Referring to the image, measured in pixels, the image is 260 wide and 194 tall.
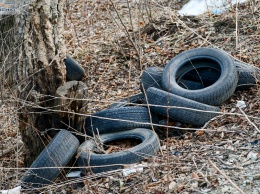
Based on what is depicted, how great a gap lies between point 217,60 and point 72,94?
1.95 m

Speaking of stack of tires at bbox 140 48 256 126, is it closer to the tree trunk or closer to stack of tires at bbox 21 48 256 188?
stack of tires at bbox 21 48 256 188

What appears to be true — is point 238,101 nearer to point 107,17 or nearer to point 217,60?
point 217,60

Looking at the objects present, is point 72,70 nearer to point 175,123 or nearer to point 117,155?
point 175,123

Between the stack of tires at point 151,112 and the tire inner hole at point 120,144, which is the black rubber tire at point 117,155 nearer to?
the stack of tires at point 151,112

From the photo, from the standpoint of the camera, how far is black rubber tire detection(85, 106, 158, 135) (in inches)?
241

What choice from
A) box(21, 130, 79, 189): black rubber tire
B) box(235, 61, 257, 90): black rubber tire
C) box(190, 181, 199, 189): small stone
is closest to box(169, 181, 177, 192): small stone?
box(190, 181, 199, 189): small stone

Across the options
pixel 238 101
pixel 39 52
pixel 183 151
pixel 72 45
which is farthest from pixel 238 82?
pixel 72 45

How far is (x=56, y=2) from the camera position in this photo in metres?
5.91

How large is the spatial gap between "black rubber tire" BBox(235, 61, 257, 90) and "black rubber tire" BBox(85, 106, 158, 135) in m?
1.26

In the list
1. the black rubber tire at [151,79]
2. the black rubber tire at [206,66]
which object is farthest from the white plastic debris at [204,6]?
the black rubber tire at [151,79]

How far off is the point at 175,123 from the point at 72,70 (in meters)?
2.08

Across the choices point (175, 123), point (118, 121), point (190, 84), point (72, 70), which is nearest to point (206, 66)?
point (190, 84)

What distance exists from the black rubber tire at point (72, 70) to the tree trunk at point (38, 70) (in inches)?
62.7

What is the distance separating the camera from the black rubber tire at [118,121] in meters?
6.11
